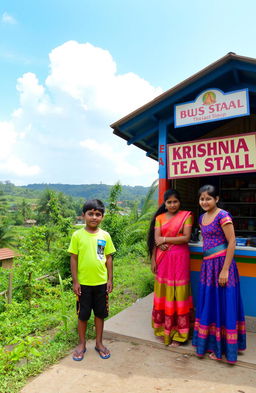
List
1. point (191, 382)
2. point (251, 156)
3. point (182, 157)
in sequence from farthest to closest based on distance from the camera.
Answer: point (182, 157) < point (251, 156) < point (191, 382)

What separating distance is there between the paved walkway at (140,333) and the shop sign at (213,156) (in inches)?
76.8

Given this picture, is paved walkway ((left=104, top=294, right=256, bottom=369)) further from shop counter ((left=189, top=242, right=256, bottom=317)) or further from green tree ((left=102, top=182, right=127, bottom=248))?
green tree ((left=102, top=182, right=127, bottom=248))

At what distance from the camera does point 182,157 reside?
379 cm

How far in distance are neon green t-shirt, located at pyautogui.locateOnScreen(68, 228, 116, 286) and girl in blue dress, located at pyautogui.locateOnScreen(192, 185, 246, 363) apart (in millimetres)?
1066

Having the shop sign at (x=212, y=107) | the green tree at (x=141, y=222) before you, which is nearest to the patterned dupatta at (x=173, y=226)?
the shop sign at (x=212, y=107)

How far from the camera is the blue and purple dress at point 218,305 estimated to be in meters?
2.80

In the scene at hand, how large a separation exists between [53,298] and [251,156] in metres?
5.35

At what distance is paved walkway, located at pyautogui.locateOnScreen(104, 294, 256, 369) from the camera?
9.59ft

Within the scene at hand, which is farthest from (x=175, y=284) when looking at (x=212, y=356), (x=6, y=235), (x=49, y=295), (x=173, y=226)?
(x=6, y=235)

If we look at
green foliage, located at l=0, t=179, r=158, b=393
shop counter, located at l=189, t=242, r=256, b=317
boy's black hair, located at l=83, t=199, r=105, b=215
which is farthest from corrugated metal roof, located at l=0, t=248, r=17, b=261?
shop counter, located at l=189, t=242, r=256, b=317

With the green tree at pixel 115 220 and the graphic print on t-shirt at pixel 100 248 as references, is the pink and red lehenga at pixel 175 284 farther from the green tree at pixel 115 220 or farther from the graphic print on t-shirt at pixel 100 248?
the green tree at pixel 115 220

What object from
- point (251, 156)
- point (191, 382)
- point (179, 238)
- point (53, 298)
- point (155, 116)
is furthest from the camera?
point (53, 298)

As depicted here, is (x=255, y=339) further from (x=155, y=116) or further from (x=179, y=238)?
(x=155, y=116)

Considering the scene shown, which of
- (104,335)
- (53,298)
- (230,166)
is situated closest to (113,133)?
(230,166)
